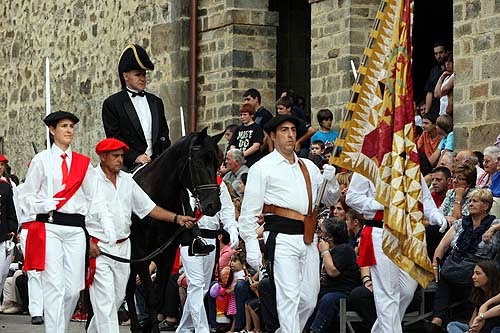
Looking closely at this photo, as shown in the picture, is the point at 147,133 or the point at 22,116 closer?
the point at 147,133

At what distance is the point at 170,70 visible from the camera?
2319 cm

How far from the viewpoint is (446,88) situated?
17.1m

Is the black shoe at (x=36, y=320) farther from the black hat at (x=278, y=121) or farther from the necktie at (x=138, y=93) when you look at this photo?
the black hat at (x=278, y=121)

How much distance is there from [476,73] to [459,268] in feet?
13.6

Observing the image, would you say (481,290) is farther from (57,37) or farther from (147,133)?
(57,37)

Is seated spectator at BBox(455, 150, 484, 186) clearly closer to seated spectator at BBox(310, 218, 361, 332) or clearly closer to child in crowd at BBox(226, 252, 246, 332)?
seated spectator at BBox(310, 218, 361, 332)

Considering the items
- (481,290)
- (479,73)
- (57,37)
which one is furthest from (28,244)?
(57,37)

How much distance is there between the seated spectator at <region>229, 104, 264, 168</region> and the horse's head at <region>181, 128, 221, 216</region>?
213 inches

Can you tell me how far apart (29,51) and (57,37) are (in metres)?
1.48

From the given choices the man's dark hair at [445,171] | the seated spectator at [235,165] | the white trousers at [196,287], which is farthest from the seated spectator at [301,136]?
the white trousers at [196,287]

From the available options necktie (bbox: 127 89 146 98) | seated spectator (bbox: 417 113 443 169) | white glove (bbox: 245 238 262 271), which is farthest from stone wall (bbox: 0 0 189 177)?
white glove (bbox: 245 238 262 271)

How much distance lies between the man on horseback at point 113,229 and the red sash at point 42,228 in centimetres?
24

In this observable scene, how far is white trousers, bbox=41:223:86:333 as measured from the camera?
11836 millimetres

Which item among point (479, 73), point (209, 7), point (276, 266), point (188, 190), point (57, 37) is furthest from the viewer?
point (57, 37)
